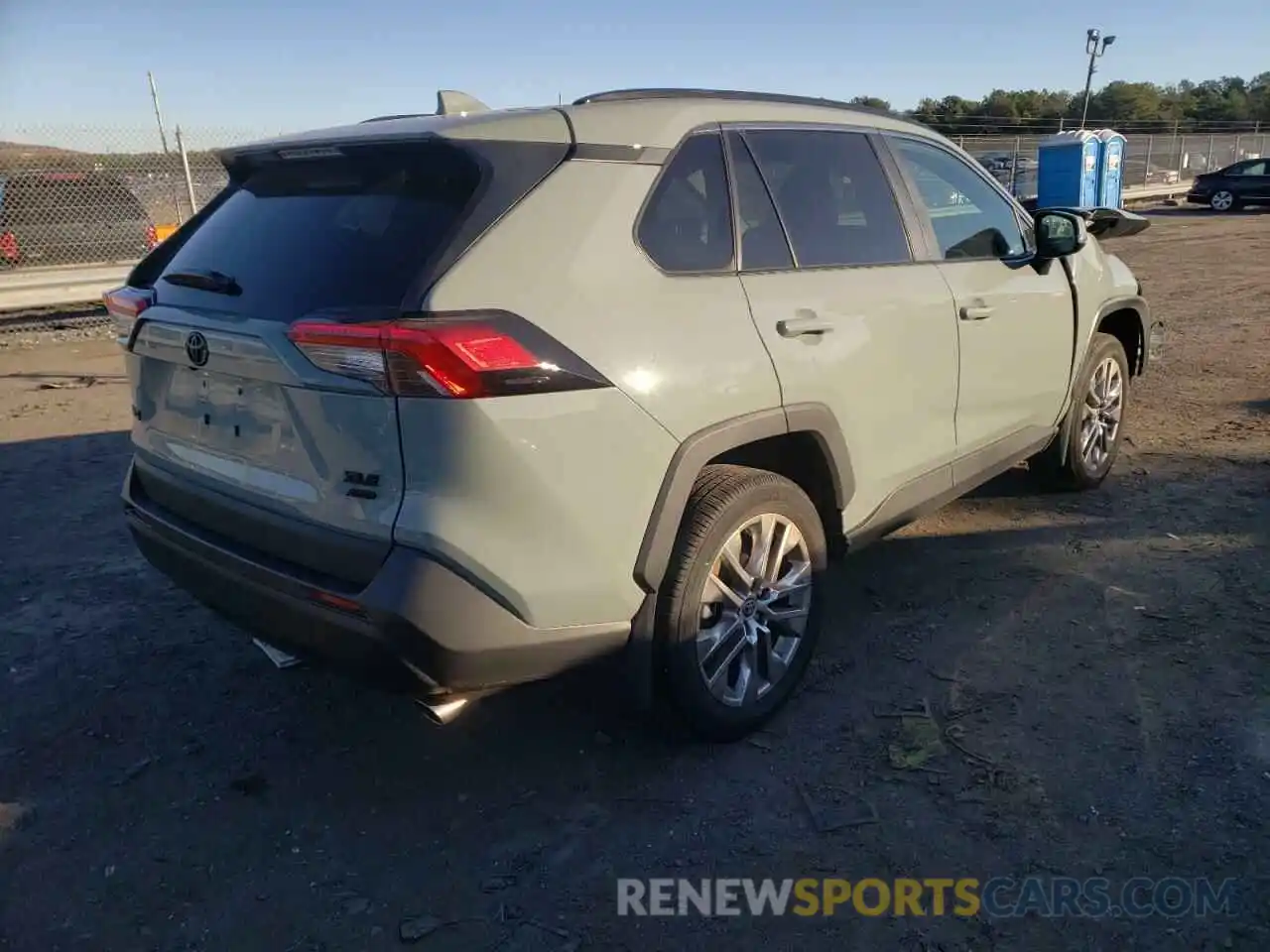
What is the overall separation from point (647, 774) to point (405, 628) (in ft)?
3.52

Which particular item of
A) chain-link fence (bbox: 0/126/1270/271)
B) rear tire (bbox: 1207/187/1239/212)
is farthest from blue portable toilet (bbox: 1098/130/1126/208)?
chain-link fence (bbox: 0/126/1270/271)

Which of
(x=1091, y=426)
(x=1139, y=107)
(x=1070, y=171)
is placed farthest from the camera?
(x=1139, y=107)

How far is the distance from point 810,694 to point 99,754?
93.4 inches

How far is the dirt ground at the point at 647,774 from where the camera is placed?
8.04 ft

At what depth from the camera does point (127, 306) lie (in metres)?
3.00

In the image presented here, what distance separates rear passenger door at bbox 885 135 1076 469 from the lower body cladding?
2.03 meters

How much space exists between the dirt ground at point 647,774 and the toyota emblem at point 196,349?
131 centimetres

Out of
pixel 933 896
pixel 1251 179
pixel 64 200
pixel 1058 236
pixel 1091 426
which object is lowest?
pixel 933 896

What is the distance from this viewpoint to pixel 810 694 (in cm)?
339

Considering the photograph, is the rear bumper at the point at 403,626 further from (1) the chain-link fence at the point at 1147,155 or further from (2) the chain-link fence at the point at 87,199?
(1) the chain-link fence at the point at 1147,155

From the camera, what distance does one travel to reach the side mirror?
4.24 m

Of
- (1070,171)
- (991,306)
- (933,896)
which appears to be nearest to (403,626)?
(933,896)

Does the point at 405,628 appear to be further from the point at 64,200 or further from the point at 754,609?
the point at 64,200

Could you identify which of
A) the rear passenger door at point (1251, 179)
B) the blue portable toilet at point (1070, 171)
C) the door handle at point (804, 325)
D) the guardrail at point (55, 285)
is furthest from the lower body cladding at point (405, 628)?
the rear passenger door at point (1251, 179)
